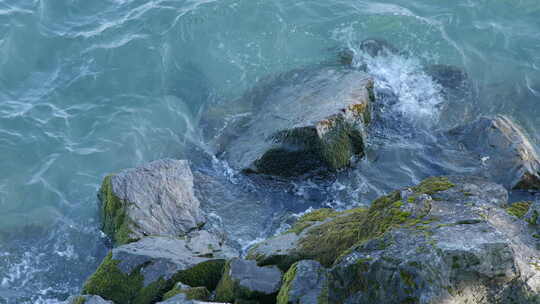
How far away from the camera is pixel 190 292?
8.88 m

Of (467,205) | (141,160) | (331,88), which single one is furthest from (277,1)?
(467,205)

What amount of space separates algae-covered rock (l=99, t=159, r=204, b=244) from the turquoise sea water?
1014mm

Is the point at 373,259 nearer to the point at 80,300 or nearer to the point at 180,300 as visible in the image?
the point at 180,300

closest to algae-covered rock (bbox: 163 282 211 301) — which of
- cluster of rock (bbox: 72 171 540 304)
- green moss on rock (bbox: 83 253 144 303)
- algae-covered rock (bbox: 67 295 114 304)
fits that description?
cluster of rock (bbox: 72 171 540 304)

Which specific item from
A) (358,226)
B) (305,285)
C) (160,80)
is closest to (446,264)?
(305,285)

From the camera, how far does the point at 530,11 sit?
67.6ft

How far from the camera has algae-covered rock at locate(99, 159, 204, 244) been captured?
12.1m

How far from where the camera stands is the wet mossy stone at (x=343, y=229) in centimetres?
830

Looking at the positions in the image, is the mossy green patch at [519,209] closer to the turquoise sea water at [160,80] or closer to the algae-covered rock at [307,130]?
the turquoise sea water at [160,80]

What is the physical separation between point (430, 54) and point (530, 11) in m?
5.03

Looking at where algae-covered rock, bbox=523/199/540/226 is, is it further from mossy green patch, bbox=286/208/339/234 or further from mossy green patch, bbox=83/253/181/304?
mossy green patch, bbox=83/253/181/304

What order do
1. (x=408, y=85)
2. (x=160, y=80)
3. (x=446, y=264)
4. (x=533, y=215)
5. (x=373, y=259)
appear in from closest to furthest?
1. (x=446, y=264)
2. (x=373, y=259)
3. (x=533, y=215)
4. (x=408, y=85)
5. (x=160, y=80)

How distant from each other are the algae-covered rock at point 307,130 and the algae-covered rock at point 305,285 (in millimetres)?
5269

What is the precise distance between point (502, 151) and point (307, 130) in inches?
195
